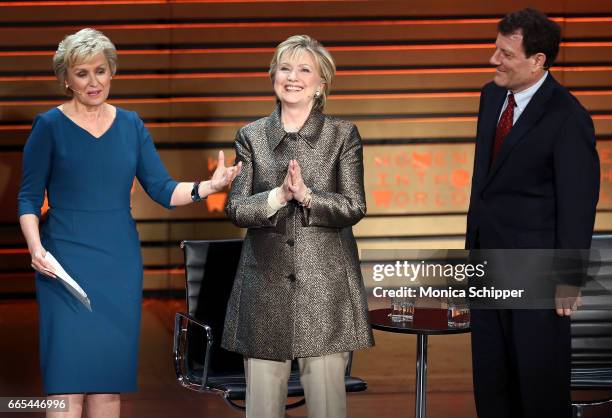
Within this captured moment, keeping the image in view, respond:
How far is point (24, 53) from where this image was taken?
7430 millimetres

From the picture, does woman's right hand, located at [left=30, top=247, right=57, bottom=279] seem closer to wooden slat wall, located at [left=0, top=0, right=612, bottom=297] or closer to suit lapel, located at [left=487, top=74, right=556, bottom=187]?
suit lapel, located at [left=487, top=74, right=556, bottom=187]

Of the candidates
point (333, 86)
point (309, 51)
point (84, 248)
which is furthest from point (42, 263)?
point (333, 86)

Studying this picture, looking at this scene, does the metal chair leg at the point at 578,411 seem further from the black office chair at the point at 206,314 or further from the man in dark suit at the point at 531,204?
the black office chair at the point at 206,314

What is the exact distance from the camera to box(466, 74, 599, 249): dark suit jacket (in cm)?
302

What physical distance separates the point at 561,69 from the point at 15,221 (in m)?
4.43

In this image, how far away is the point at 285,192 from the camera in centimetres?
308

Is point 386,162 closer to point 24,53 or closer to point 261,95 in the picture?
point 261,95

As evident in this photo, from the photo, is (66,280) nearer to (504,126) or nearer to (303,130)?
(303,130)

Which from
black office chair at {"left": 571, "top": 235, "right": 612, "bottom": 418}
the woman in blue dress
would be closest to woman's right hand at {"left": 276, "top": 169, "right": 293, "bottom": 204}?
the woman in blue dress

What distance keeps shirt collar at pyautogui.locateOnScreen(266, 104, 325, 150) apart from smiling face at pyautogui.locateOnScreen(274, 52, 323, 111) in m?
0.07

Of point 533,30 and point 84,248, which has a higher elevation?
point 533,30

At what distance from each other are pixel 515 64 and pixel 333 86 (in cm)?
446

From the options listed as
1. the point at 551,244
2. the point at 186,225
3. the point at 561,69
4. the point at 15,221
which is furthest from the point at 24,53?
the point at 551,244

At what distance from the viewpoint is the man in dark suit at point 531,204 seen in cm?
304
